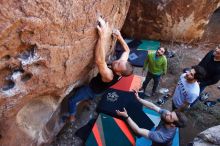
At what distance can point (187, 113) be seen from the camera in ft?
17.9

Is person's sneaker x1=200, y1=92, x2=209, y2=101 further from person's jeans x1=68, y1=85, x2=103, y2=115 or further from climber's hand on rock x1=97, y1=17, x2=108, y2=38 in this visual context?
climber's hand on rock x1=97, y1=17, x2=108, y2=38

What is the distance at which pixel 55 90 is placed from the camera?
4.00m

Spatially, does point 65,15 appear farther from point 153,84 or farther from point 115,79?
point 153,84

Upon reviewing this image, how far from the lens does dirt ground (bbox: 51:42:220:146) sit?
491 centimetres

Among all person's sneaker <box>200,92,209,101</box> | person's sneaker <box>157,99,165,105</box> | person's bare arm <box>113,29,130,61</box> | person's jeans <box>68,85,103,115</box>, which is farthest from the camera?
person's sneaker <box>200,92,209,101</box>

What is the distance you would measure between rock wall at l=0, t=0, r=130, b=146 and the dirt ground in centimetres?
50

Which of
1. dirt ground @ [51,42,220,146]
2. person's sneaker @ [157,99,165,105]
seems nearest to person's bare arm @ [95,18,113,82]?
dirt ground @ [51,42,220,146]

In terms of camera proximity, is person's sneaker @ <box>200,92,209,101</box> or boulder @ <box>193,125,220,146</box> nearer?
boulder @ <box>193,125,220,146</box>

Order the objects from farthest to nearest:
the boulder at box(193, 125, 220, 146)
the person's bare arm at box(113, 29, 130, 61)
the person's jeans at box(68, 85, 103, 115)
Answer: the person's jeans at box(68, 85, 103, 115), the person's bare arm at box(113, 29, 130, 61), the boulder at box(193, 125, 220, 146)

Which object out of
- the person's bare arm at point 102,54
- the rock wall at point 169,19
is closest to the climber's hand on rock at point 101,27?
the person's bare arm at point 102,54

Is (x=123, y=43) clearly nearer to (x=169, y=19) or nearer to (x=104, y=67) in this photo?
(x=104, y=67)

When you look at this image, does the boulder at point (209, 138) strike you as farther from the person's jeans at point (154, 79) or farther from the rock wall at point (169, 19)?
the rock wall at point (169, 19)

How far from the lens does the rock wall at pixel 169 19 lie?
21.9 feet

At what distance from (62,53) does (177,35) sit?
4114 millimetres
